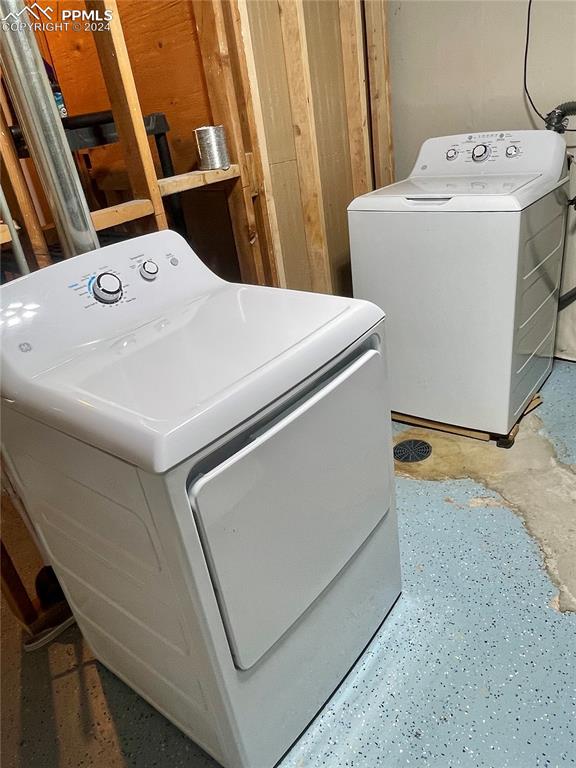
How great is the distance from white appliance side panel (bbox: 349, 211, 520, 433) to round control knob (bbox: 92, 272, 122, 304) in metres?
1.09

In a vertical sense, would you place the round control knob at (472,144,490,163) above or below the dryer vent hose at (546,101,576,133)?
below

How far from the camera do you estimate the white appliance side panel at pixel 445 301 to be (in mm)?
1789

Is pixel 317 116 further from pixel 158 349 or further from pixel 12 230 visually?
pixel 158 349

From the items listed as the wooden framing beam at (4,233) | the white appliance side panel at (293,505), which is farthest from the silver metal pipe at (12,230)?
the white appliance side panel at (293,505)

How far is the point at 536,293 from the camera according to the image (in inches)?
79.4

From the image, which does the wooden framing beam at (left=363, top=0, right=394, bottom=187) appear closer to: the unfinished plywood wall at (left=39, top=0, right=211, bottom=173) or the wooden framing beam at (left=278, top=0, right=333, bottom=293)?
the wooden framing beam at (left=278, top=0, right=333, bottom=293)

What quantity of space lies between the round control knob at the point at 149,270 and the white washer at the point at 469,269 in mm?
968

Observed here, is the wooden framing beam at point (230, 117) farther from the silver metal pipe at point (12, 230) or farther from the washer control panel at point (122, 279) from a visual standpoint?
the silver metal pipe at point (12, 230)

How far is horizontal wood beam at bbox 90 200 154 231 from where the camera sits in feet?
4.76

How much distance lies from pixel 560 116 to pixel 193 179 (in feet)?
4.67

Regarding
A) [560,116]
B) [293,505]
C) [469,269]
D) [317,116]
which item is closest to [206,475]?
[293,505]

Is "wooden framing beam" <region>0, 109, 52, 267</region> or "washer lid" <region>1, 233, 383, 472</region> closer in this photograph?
"washer lid" <region>1, 233, 383, 472</region>

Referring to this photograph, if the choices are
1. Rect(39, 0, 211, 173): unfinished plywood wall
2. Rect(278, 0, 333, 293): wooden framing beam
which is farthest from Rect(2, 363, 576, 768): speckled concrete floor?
Rect(39, 0, 211, 173): unfinished plywood wall

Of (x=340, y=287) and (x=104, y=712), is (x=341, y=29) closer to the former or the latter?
(x=340, y=287)
